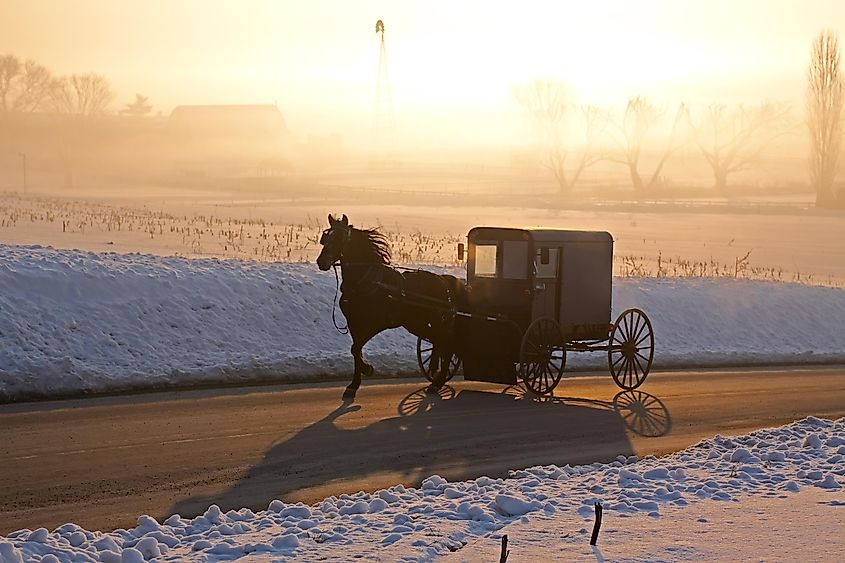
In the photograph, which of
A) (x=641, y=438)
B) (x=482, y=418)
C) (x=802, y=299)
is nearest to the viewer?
(x=641, y=438)

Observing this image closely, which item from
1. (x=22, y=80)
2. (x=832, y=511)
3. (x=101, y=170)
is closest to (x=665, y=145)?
(x=101, y=170)

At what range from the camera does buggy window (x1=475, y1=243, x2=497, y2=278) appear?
54.1 ft

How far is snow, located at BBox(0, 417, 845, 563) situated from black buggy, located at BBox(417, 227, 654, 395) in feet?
17.1

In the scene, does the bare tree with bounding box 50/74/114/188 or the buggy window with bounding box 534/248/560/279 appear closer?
the buggy window with bounding box 534/248/560/279

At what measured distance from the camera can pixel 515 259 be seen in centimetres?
1628

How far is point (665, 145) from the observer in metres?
134

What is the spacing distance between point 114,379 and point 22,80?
5256 inches

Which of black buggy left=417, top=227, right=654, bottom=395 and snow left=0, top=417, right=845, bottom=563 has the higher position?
black buggy left=417, top=227, right=654, bottom=395

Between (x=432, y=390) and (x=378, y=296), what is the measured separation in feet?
5.90

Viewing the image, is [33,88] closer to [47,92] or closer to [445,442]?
[47,92]

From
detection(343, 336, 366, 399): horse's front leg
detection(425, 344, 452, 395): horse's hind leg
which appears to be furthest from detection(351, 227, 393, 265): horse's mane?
detection(425, 344, 452, 395): horse's hind leg

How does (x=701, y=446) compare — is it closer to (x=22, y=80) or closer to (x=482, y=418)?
(x=482, y=418)

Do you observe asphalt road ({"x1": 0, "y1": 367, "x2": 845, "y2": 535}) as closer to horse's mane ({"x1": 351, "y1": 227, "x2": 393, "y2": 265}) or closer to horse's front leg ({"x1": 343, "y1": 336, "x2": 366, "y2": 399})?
horse's front leg ({"x1": 343, "y1": 336, "x2": 366, "y2": 399})

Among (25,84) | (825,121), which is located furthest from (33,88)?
(825,121)
